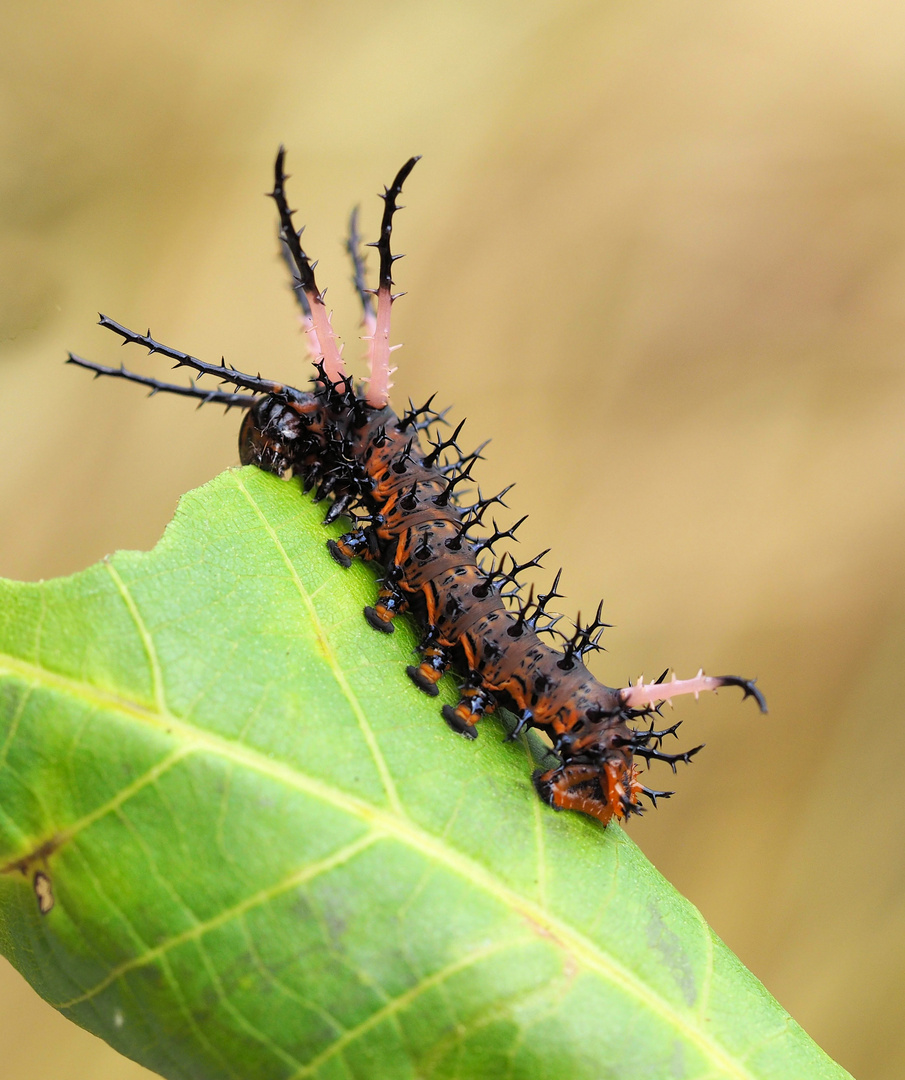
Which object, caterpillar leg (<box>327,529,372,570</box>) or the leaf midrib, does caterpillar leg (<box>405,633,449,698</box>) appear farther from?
the leaf midrib

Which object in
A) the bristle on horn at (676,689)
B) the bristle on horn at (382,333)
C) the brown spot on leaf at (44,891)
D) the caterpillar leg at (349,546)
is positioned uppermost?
the bristle on horn at (382,333)

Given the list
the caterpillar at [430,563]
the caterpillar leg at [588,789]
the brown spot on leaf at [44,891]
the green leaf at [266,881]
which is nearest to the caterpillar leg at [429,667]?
the caterpillar at [430,563]

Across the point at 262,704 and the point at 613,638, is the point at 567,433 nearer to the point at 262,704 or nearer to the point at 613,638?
the point at 613,638

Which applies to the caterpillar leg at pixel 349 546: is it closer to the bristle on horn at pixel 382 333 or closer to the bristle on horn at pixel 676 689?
the bristle on horn at pixel 382 333

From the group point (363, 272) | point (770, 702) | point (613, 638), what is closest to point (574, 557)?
point (613, 638)

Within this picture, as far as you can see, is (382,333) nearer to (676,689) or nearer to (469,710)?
(469,710)
